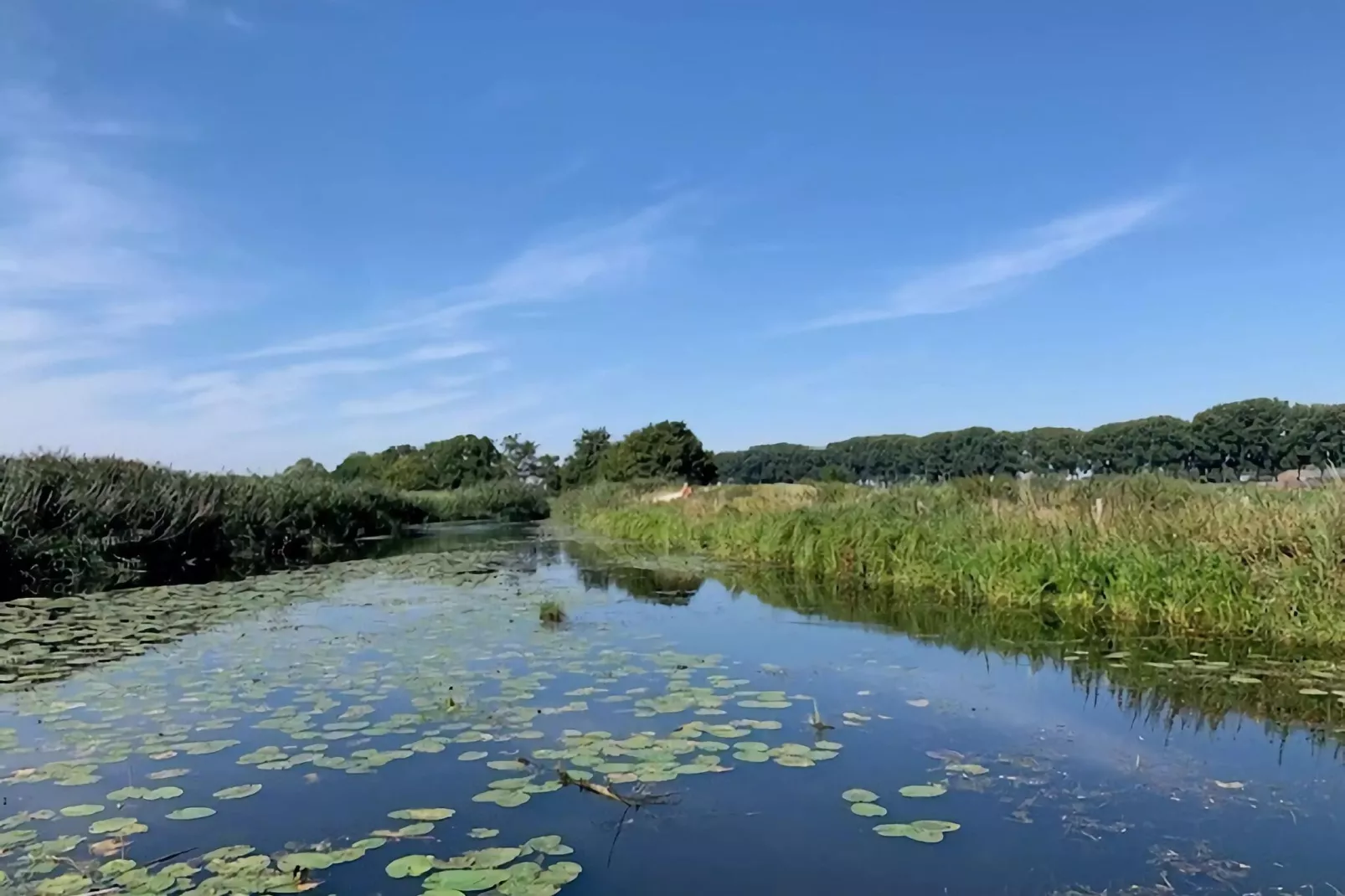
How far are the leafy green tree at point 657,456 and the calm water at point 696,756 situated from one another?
1944 inches

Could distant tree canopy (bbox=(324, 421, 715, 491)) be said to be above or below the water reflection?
above

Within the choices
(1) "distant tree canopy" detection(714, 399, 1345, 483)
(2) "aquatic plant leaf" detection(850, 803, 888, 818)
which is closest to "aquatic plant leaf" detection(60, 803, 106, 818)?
(2) "aquatic plant leaf" detection(850, 803, 888, 818)

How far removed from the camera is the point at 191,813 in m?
3.89

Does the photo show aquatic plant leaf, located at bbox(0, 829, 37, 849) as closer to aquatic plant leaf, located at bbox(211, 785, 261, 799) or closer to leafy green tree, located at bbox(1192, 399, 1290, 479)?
aquatic plant leaf, located at bbox(211, 785, 261, 799)

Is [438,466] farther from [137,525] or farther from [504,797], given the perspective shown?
[504,797]

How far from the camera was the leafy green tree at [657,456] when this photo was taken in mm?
59094

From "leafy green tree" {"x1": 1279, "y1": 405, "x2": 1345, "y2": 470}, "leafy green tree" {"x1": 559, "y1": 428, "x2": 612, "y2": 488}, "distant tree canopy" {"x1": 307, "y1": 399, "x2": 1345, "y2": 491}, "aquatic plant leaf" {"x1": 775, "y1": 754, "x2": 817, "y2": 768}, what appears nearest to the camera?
"aquatic plant leaf" {"x1": 775, "y1": 754, "x2": 817, "y2": 768}

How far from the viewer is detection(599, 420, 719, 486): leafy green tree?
59094 mm

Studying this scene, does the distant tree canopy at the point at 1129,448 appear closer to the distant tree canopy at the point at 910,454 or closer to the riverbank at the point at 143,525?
the distant tree canopy at the point at 910,454

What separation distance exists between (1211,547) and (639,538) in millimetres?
16259

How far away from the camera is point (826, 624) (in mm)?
9211

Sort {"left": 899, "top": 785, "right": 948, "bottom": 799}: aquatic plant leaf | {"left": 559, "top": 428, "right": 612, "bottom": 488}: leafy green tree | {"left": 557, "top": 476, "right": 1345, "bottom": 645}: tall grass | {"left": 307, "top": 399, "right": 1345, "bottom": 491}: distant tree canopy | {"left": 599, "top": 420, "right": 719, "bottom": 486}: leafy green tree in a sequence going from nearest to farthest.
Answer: {"left": 899, "top": 785, "right": 948, "bottom": 799}: aquatic plant leaf < {"left": 557, "top": 476, "right": 1345, "bottom": 645}: tall grass < {"left": 307, "top": 399, "right": 1345, "bottom": 491}: distant tree canopy < {"left": 599, "top": 420, "right": 719, "bottom": 486}: leafy green tree < {"left": 559, "top": 428, "right": 612, "bottom": 488}: leafy green tree

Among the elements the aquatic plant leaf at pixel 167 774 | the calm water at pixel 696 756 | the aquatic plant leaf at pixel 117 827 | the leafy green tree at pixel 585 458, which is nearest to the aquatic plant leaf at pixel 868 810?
the calm water at pixel 696 756

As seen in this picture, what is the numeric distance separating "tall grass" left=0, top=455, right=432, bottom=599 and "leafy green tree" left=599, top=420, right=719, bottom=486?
36.3m
